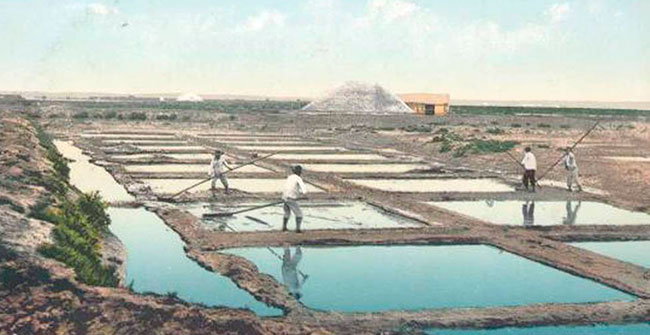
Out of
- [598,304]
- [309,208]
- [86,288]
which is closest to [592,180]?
[309,208]

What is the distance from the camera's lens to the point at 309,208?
1839 centimetres

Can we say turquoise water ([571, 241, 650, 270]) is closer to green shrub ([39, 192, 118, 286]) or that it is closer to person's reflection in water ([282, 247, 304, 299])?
person's reflection in water ([282, 247, 304, 299])

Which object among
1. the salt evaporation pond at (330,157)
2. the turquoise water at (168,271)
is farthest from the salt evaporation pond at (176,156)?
the turquoise water at (168,271)

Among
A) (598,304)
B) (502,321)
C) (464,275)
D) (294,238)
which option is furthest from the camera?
(294,238)

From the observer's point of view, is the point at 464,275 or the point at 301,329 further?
the point at 464,275

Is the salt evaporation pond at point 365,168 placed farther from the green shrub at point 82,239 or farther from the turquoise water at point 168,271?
the green shrub at point 82,239

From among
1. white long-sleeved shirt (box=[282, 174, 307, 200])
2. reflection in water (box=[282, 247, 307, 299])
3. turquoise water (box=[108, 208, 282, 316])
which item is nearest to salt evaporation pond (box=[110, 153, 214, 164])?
turquoise water (box=[108, 208, 282, 316])

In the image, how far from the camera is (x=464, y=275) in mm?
11891

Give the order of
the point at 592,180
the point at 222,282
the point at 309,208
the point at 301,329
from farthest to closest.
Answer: the point at 592,180, the point at 309,208, the point at 222,282, the point at 301,329

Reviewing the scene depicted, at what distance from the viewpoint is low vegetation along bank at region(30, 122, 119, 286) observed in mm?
10109

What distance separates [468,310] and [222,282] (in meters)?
3.45

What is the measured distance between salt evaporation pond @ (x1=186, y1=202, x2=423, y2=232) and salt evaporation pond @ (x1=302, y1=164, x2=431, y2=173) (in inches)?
350

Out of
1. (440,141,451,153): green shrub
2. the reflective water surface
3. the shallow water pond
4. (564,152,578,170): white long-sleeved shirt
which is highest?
(564,152,578,170): white long-sleeved shirt

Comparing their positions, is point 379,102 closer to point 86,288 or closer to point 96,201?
point 96,201
